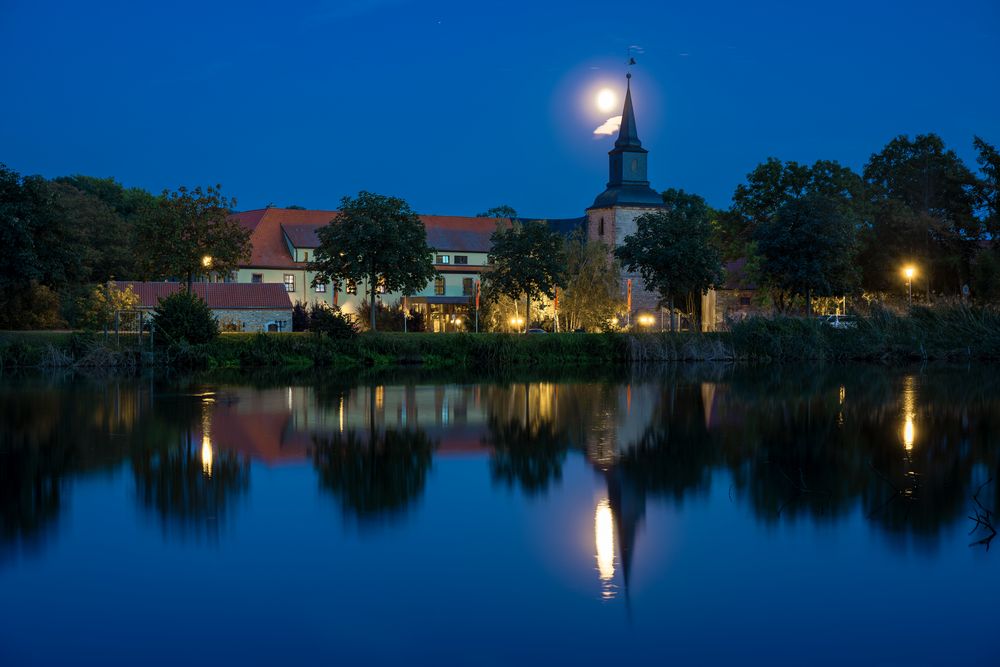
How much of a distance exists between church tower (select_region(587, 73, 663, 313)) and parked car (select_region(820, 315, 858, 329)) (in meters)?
21.6

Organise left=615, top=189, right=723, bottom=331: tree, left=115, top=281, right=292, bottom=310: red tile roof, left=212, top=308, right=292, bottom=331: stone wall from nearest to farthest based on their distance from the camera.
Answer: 1. left=615, top=189, right=723, bottom=331: tree
2. left=212, top=308, right=292, bottom=331: stone wall
3. left=115, top=281, right=292, bottom=310: red tile roof

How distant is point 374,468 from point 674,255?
112 feet

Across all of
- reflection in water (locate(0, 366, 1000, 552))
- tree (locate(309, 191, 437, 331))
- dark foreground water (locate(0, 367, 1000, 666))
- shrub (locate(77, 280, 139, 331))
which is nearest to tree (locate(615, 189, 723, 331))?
tree (locate(309, 191, 437, 331))

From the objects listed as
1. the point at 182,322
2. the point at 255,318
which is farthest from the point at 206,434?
the point at 255,318

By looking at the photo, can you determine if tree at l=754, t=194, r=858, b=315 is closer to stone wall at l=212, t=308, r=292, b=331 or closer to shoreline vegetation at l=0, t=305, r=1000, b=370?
shoreline vegetation at l=0, t=305, r=1000, b=370

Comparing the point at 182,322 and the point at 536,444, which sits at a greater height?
the point at 182,322

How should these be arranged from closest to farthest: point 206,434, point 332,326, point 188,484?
point 188,484
point 206,434
point 332,326

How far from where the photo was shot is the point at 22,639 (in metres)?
7.43

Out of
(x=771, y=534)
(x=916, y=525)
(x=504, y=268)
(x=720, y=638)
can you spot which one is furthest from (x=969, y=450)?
(x=504, y=268)

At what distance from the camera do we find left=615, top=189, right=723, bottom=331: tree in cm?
4706

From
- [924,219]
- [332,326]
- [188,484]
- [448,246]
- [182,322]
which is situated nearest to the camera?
[188,484]

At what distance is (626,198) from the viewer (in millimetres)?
68938

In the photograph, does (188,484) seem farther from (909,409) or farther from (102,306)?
(102,306)

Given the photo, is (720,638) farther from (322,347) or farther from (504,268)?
(504,268)
